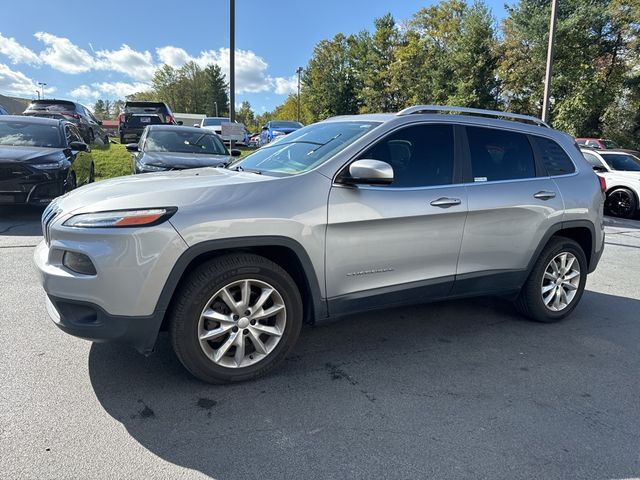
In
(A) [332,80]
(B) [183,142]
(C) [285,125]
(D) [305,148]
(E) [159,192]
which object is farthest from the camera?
(A) [332,80]

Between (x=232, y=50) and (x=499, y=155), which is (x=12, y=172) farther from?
(x=499, y=155)

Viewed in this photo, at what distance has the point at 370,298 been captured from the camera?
3467 millimetres

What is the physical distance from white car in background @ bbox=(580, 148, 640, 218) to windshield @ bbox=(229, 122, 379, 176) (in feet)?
31.9

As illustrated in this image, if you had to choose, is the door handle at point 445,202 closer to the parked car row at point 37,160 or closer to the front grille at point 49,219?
the front grille at point 49,219

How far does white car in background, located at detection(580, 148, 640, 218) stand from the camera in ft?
37.3

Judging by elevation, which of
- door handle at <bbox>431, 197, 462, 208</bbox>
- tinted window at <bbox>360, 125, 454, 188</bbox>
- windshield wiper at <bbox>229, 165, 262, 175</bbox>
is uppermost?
tinted window at <bbox>360, 125, 454, 188</bbox>

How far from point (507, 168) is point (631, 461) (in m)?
2.39

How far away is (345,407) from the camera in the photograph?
9.57ft

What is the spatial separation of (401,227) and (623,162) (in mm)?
11087

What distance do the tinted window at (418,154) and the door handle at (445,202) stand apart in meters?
0.14

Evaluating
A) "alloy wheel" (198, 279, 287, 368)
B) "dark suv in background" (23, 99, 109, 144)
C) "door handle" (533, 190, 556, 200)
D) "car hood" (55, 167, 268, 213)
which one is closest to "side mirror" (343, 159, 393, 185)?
"car hood" (55, 167, 268, 213)

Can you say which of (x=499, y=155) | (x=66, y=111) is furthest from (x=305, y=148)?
(x=66, y=111)

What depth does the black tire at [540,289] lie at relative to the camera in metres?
4.34

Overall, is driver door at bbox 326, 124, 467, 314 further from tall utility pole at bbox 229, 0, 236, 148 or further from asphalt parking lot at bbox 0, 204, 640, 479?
tall utility pole at bbox 229, 0, 236, 148
